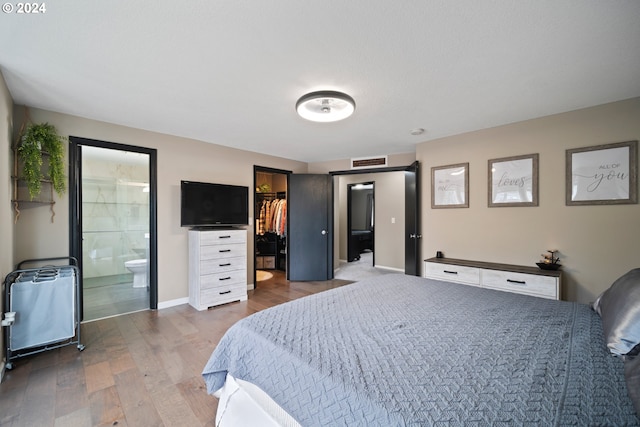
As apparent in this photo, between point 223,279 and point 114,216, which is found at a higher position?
point 114,216

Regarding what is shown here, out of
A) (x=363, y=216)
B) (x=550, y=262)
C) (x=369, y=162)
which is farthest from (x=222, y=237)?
(x=363, y=216)

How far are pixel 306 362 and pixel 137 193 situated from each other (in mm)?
3691

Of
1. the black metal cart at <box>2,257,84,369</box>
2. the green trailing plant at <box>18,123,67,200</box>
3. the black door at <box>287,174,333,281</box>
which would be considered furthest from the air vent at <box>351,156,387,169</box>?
the black metal cart at <box>2,257,84,369</box>

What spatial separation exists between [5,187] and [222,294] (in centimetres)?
236

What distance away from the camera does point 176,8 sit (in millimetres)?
1391

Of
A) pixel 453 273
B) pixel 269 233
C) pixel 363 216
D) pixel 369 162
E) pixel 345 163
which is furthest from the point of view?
pixel 363 216

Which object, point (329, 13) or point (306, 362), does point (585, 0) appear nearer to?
point (329, 13)

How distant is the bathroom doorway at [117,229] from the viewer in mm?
3338

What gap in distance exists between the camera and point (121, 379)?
1992mm

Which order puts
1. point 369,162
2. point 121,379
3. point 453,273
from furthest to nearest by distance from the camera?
point 369,162 → point 453,273 → point 121,379

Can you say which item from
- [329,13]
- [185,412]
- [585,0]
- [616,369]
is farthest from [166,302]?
[585,0]

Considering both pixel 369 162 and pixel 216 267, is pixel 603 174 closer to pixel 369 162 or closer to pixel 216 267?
pixel 369 162

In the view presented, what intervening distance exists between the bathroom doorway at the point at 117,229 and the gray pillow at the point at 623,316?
4148 mm

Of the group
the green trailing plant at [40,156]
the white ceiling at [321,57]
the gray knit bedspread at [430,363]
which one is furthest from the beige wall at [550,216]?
the green trailing plant at [40,156]
